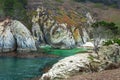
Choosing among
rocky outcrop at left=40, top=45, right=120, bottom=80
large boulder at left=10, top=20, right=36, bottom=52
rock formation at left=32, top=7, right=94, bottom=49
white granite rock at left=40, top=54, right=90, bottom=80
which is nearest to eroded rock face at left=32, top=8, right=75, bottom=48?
rock formation at left=32, top=7, right=94, bottom=49

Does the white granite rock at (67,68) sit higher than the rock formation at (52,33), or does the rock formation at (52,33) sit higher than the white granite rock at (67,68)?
the white granite rock at (67,68)

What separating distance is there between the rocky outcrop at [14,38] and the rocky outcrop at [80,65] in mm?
89486

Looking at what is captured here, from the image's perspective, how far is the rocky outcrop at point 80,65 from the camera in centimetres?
4056

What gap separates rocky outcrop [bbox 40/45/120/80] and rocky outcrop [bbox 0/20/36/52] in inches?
3523

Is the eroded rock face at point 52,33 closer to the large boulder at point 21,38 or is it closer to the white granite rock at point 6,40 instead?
the large boulder at point 21,38

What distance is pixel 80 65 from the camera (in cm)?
4184

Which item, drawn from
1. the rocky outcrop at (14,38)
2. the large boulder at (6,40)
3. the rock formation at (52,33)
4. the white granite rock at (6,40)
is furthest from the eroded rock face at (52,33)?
the white granite rock at (6,40)

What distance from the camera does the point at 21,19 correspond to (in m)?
192

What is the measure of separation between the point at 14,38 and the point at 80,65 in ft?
348

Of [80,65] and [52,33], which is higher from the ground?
[80,65]

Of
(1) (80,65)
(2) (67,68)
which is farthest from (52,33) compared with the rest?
(2) (67,68)

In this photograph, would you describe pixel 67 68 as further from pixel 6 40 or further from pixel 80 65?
pixel 6 40

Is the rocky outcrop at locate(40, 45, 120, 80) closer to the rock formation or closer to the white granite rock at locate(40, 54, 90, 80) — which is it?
the white granite rock at locate(40, 54, 90, 80)

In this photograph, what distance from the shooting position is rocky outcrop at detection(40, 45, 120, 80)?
133 ft
